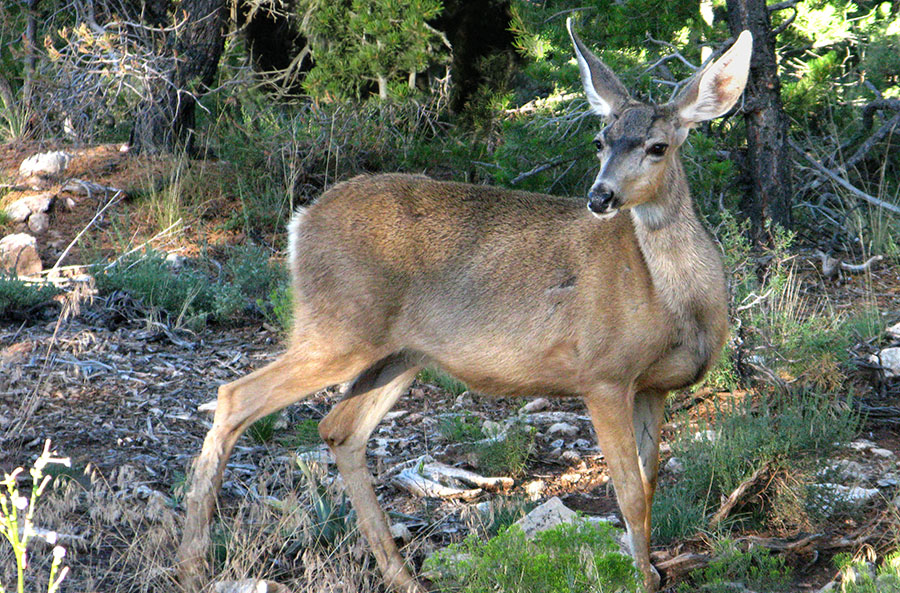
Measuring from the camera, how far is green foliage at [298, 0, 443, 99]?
10.1 metres

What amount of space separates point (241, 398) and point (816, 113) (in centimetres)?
720

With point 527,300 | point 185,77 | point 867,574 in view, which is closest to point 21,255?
point 185,77

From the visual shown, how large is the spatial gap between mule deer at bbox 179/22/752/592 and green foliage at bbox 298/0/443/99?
5.44 metres

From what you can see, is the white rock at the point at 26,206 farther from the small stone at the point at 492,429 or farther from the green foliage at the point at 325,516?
the green foliage at the point at 325,516

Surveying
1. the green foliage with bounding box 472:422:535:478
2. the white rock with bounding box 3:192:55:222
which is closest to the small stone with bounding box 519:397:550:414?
the green foliage with bounding box 472:422:535:478

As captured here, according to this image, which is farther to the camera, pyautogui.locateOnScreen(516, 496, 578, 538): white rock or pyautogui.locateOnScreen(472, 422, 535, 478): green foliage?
pyautogui.locateOnScreen(472, 422, 535, 478): green foliage

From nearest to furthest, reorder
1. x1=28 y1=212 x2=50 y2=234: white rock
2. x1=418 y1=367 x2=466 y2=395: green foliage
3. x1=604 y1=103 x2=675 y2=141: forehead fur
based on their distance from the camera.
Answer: x1=604 y1=103 x2=675 y2=141: forehead fur
x1=418 y1=367 x2=466 y2=395: green foliage
x1=28 y1=212 x2=50 y2=234: white rock

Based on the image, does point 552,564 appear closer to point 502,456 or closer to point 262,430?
point 502,456

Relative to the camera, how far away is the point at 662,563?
4.62 metres

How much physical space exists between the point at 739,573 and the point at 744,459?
0.82 m

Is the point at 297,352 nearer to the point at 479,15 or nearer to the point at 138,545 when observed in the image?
the point at 138,545

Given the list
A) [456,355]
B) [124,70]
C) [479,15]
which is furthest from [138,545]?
[479,15]

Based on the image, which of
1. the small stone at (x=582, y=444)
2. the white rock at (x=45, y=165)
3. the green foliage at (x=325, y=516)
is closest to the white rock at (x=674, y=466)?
the small stone at (x=582, y=444)

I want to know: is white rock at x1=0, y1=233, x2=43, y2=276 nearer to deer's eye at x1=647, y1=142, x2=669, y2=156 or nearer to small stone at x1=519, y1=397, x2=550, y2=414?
small stone at x1=519, y1=397, x2=550, y2=414
